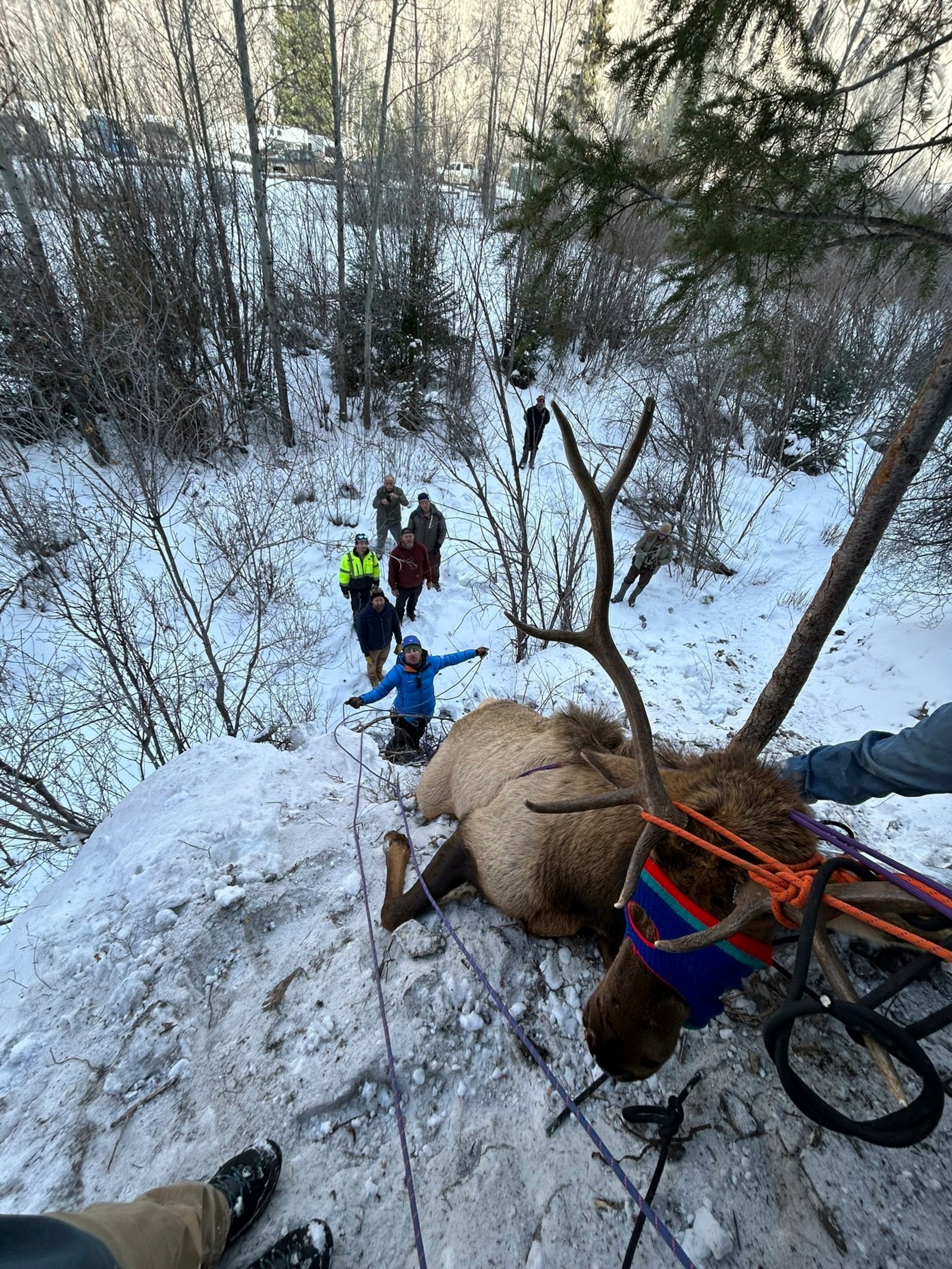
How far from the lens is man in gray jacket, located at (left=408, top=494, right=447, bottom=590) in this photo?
8.09m

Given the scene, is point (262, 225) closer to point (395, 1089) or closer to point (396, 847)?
point (396, 847)

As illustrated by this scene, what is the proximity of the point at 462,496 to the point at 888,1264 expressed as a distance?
38.4ft

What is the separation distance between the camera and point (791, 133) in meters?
2.77

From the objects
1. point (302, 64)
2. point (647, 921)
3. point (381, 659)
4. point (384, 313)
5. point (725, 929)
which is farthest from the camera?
point (384, 313)

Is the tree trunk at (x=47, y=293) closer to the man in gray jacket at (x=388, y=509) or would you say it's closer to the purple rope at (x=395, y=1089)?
the man in gray jacket at (x=388, y=509)

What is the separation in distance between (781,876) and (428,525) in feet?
24.0

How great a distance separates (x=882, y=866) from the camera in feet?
5.75

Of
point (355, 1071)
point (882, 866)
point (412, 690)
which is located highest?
point (882, 866)

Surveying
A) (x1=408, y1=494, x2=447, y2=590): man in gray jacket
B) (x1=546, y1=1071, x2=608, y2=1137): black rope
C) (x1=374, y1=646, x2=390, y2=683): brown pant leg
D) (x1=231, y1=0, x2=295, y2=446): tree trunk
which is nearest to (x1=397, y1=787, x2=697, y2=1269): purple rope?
(x1=546, y1=1071, x2=608, y2=1137): black rope

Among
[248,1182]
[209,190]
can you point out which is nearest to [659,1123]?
[248,1182]

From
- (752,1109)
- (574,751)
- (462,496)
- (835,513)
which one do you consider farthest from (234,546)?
(835,513)

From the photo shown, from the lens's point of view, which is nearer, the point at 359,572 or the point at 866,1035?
the point at 866,1035

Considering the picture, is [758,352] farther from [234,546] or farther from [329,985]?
[234,546]

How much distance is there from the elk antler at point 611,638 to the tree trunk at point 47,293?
8.96 meters
